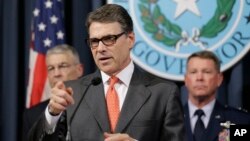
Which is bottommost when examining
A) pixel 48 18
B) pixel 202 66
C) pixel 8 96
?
pixel 8 96

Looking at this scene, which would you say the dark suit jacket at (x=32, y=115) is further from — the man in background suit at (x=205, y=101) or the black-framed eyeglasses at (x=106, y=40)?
the black-framed eyeglasses at (x=106, y=40)

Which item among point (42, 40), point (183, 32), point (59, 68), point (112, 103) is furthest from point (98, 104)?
point (42, 40)

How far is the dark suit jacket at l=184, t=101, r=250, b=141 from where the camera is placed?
2980 mm

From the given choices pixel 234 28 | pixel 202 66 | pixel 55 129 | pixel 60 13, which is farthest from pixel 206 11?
pixel 55 129

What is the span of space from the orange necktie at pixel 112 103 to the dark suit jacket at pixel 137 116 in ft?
0.08

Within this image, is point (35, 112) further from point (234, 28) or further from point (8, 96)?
point (234, 28)

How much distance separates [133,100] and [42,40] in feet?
6.77

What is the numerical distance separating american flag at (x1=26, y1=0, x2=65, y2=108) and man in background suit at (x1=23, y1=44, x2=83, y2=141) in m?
0.33

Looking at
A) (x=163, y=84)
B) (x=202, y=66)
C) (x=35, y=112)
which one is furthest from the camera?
(x=35, y=112)

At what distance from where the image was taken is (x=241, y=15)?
11.4ft

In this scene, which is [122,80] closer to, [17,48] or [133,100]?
[133,100]

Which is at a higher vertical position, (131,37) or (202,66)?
(131,37)

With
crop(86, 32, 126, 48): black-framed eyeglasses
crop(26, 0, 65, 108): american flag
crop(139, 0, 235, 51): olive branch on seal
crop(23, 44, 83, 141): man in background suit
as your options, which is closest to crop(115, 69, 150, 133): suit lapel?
crop(86, 32, 126, 48): black-framed eyeglasses

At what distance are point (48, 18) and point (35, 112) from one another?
77 cm
